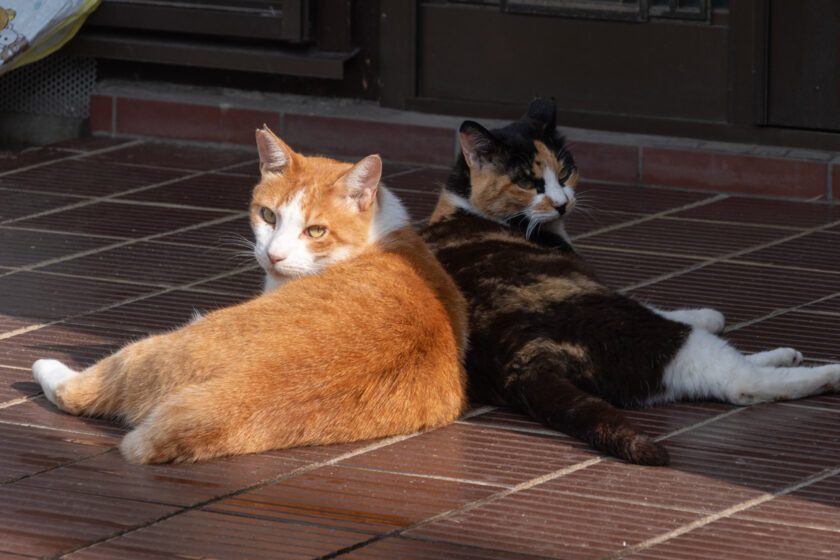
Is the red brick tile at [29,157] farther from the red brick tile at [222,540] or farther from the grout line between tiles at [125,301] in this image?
the red brick tile at [222,540]

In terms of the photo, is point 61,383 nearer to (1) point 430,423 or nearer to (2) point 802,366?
(1) point 430,423

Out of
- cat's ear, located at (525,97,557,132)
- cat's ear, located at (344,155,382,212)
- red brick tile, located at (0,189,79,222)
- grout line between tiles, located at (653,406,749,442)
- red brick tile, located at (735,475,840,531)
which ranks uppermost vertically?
cat's ear, located at (525,97,557,132)

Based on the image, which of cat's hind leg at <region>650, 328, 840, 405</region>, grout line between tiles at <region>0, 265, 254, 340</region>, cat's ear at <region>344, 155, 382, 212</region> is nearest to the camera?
cat's hind leg at <region>650, 328, 840, 405</region>

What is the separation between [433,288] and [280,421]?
68 cm

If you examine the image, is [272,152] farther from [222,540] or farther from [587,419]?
[222,540]

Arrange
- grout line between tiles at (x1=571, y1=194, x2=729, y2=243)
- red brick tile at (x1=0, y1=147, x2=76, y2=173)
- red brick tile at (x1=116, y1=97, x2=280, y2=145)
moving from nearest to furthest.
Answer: grout line between tiles at (x1=571, y1=194, x2=729, y2=243) < red brick tile at (x1=0, y1=147, x2=76, y2=173) < red brick tile at (x1=116, y1=97, x2=280, y2=145)

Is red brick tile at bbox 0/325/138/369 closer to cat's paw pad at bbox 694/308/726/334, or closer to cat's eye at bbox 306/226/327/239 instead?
cat's eye at bbox 306/226/327/239

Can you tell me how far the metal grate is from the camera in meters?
8.27

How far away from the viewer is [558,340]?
4160 millimetres

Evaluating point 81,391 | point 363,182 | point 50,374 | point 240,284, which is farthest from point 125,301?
point 363,182

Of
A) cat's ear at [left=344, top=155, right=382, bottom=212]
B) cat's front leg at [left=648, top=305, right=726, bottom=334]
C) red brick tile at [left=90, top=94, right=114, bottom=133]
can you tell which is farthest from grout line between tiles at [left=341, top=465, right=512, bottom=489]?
red brick tile at [left=90, top=94, right=114, bottom=133]

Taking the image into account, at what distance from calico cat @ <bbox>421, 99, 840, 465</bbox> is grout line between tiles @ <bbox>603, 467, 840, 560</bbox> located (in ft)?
0.95

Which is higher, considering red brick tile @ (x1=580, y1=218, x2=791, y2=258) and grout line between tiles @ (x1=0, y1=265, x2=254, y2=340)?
red brick tile @ (x1=580, y1=218, x2=791, y2=258)

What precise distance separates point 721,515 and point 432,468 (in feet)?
2.58
